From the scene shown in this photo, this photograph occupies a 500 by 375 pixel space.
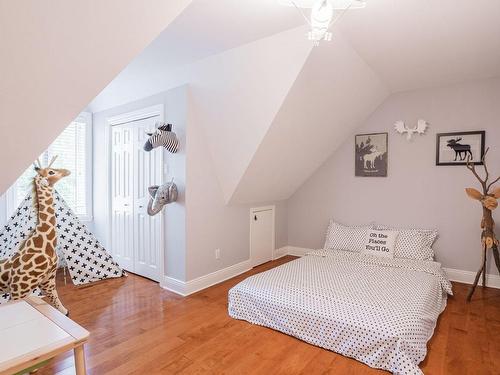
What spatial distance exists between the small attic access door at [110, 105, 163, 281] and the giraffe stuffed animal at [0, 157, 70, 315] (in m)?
1.22

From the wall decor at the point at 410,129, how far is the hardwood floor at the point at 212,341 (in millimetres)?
1880

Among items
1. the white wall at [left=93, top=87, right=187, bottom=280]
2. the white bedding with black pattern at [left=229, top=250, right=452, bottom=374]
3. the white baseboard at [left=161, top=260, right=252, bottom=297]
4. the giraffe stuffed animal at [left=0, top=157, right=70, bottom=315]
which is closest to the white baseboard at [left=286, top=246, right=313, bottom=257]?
the white baseboard at [left=161, top=260, right=252, bottom=297]

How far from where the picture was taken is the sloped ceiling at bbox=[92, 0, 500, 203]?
2.05m

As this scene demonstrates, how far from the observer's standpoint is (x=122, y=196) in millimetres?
3840

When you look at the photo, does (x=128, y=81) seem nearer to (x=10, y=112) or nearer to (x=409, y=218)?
(x=10, y=112)

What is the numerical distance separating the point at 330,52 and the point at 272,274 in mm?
2063

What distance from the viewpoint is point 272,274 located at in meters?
2.81

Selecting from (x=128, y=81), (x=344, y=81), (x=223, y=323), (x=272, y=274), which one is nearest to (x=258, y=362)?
(x=223, y=323)

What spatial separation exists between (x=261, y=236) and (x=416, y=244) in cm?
192

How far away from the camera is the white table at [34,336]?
104 centimetres

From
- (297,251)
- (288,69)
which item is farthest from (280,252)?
(288,69)

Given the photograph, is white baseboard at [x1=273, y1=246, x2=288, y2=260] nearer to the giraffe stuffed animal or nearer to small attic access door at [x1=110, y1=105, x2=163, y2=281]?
small attic access door at [x1=110, y1=105, x2=163, y2=281]

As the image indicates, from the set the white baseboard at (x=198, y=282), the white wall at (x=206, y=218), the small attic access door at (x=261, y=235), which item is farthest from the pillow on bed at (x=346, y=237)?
the white baseboard at (x=198, y=282)

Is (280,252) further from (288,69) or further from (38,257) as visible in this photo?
(38,257)
